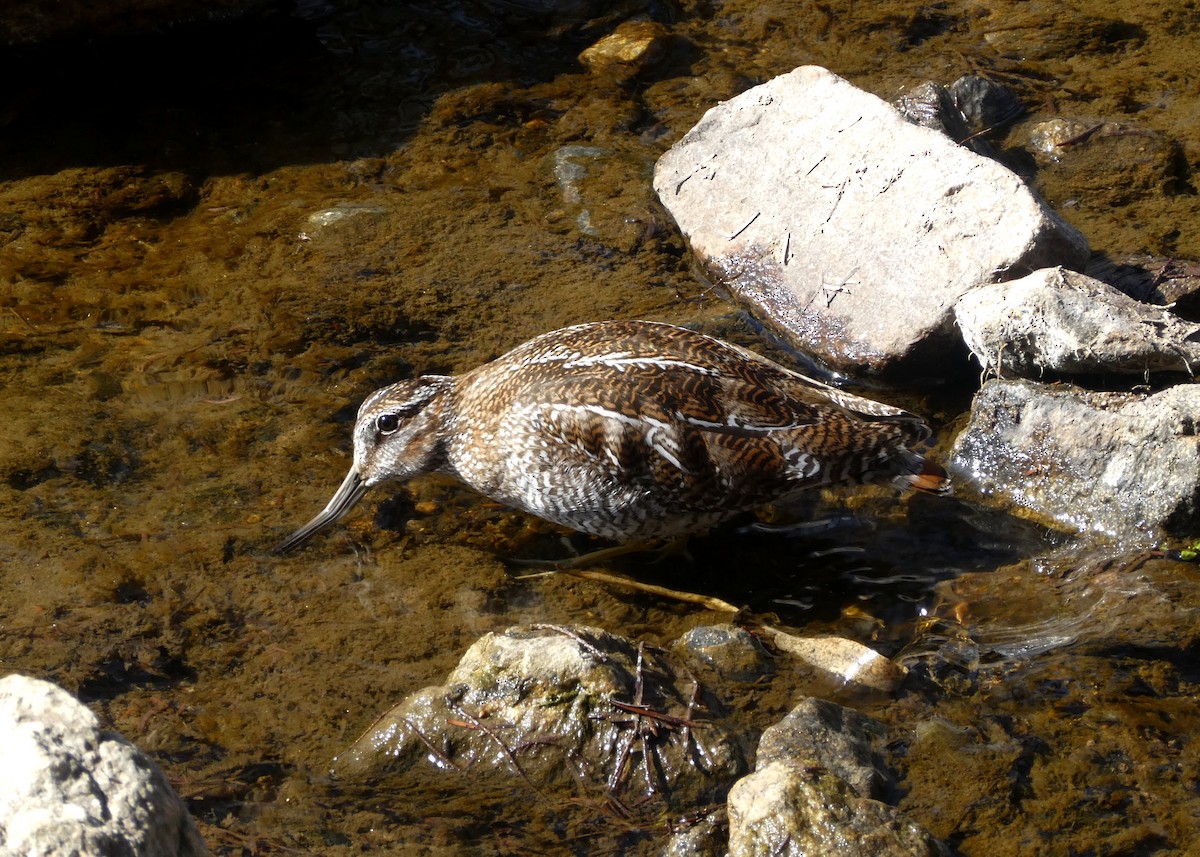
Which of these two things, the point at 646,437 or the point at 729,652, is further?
the point at 646,437

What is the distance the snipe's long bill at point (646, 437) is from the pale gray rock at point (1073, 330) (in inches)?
28.0

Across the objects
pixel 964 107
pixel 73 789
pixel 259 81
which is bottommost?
pixel 964 107

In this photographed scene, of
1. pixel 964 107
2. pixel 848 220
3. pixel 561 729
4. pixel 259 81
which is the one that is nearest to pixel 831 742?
pixel 561 729

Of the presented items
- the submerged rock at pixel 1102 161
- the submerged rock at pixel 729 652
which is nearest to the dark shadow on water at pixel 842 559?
the submerged rock at pixel 729 652

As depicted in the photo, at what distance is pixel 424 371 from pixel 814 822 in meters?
3.47

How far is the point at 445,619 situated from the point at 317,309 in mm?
2378

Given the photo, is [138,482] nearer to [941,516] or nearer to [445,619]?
[445,619]

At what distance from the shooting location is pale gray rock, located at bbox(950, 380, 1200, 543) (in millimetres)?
5203

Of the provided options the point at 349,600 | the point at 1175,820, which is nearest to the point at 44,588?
the point at 349,600

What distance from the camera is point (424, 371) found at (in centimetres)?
652

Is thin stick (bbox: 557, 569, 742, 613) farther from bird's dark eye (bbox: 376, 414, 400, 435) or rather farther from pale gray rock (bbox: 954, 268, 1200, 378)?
pale gray rock (bbox: 954, 268, 1200, 378)

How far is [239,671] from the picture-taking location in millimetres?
4844

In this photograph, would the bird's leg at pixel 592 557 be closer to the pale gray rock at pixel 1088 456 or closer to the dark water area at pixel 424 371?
the dark water area at pixel 424 371

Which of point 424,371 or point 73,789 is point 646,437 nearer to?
point 424,371
